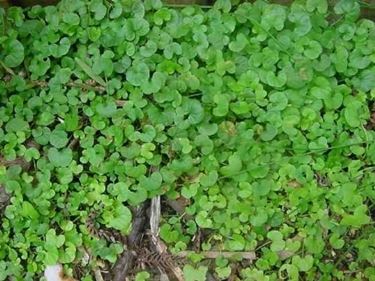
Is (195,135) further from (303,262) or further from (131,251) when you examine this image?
(303,262)

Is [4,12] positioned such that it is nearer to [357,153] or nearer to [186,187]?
[186,187]

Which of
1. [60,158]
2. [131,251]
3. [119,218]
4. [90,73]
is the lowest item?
[131,251]

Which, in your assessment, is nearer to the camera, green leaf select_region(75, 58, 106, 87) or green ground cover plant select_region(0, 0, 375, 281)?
green ground cover plant select_region(0, 0, 375, 281)

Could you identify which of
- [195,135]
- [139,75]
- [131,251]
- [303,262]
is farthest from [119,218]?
[303,262]

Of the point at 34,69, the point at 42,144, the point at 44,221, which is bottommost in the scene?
the point at 44,221

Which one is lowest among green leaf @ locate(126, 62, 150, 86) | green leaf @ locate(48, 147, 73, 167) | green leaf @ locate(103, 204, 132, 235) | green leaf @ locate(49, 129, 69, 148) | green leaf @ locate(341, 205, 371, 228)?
green leaf @ locate(103, 204, 132, 235)

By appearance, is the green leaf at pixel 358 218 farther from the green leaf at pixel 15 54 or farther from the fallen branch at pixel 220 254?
the green leaf at pixel 15 54

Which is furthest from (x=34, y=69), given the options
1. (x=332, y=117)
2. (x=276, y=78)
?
(x=332, y=117)

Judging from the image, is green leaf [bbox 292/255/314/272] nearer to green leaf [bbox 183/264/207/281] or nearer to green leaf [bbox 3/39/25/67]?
green leaf [bbox 183/264/207/281]

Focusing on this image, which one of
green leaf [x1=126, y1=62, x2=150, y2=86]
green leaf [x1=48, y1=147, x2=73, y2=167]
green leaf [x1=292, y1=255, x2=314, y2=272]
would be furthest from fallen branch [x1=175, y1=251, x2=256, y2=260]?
green leaf [x1=126, y1=62, x2=150, y2=86]
